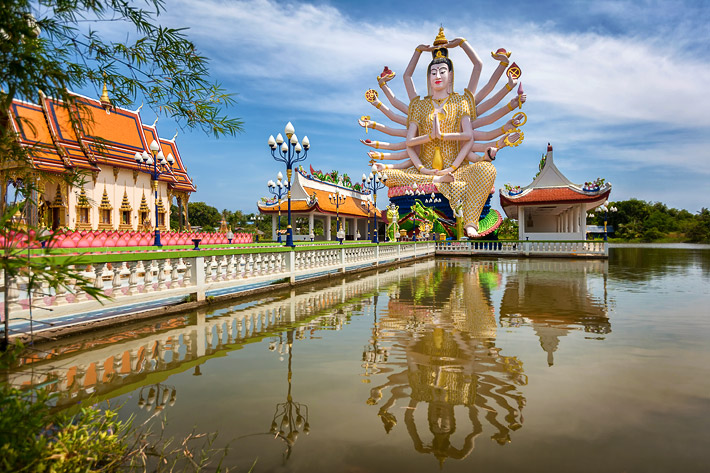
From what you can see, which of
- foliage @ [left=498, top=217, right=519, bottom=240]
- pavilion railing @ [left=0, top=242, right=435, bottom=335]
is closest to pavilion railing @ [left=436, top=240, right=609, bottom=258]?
pavilion railing @ [left=0, top=242, right=435, bottom=335]

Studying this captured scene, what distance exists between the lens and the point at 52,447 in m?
2.20

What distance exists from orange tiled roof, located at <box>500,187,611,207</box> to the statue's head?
43.9ft

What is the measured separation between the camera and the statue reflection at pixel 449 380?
327cm

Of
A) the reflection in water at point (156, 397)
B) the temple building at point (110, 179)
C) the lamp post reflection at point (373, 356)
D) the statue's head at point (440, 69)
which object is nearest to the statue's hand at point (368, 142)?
the statue's head at point (440, 69)

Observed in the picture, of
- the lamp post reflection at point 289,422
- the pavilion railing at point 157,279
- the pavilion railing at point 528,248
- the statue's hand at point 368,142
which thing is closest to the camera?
the lamp post reflection at point 289,422

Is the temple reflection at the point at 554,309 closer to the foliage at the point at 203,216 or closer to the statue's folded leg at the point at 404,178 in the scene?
the statue's folded leg at the point at 404,178

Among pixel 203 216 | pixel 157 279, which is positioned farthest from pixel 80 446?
pixel 203 216

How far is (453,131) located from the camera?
4050cm

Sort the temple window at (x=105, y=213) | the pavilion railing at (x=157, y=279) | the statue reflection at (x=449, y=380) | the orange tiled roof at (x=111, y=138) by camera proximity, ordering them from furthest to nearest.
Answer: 1. the temple window at (x=105, y=213)
2. the orange tiled roof at (x=111, y=138)
3. the pavilion railing at (x=157, y=279)
4. the statue reflection at (x=449, y=380)

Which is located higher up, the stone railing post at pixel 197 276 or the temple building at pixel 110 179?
the temple building at pixel 110 179

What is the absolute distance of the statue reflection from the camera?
3271mm

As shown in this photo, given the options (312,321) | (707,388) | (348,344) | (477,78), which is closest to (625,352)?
(707,388)

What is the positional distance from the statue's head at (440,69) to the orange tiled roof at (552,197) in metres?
13.4

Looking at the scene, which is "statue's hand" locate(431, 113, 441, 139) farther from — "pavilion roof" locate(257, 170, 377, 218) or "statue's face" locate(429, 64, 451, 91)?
"pavilion roof" locate(257, 170, 377, 218)
